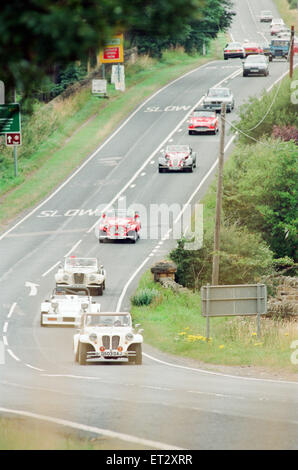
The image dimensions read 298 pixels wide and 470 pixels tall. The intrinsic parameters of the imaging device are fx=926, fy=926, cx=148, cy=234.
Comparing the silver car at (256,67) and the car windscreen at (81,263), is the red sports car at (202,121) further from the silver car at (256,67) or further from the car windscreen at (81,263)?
the car windscreen at (81,263)

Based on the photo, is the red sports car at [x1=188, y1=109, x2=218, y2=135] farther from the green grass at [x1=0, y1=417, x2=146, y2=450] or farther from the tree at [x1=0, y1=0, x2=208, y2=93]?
the tree at [x1=0, y1=0, x2=208, y2=93]

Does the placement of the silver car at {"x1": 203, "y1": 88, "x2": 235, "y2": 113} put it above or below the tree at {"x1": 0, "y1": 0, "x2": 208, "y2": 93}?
below

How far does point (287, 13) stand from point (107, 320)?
402 ft

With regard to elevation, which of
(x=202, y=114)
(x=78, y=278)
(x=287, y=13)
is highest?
(x=287, y=13)

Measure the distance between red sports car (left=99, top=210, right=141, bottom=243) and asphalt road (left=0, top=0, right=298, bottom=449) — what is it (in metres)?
0.68

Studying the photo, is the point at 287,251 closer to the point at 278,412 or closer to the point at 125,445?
the point at 278,412

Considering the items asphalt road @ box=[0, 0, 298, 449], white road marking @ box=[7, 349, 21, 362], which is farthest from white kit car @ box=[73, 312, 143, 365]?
white road marking @ box=[7, 349, 21, 362]

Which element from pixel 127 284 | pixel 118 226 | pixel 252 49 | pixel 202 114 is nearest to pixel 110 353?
pixel 127 284

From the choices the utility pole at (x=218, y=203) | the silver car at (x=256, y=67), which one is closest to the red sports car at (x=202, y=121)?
the silver car at (x=256, y=67)

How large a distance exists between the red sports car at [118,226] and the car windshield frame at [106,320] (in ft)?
74.0

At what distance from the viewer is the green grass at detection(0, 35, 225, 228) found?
5797 centimetres

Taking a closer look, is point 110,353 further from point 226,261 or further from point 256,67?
point 256,67

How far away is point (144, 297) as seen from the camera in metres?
37.6

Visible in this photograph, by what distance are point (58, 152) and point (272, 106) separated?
15457mm
